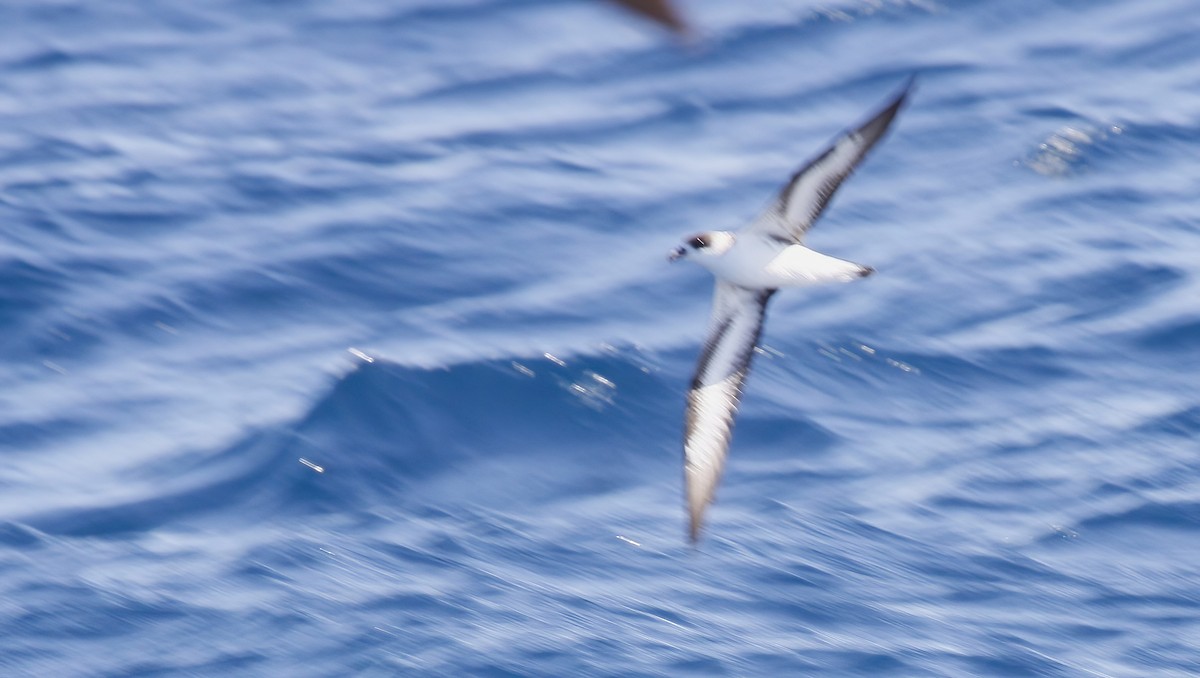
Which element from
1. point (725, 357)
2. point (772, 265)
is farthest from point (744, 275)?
point (725, 357)

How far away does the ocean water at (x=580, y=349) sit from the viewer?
11.2 meters

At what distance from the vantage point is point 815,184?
29.8 ft

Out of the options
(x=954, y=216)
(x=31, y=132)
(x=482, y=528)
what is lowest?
(x=482, y=528)

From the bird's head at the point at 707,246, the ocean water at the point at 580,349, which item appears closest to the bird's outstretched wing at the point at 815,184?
the bird's head at the point at 707,246

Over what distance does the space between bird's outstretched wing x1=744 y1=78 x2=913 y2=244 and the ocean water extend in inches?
107

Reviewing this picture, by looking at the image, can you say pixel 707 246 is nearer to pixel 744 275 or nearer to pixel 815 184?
pixel 744 275

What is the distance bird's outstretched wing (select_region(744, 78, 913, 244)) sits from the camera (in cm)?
848

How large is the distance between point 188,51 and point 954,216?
26.1 ft

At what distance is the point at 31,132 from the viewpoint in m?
17.1

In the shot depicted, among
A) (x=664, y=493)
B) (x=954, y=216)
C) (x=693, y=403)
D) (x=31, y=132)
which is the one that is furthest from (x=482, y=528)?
(x=31, y=132)

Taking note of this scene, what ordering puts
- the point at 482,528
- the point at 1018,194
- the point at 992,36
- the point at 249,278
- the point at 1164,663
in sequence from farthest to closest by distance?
the point at 992,36
the point at 1018,194
the point at 249,278
the point at 482,528
the point at 1164,663

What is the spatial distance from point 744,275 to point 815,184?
2.40ft

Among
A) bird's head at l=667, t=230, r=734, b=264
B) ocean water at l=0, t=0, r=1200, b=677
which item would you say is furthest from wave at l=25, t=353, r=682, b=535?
bird's head at l=667, t=230, r=734, b=264

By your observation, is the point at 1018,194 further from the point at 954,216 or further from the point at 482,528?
the point at 482,528
